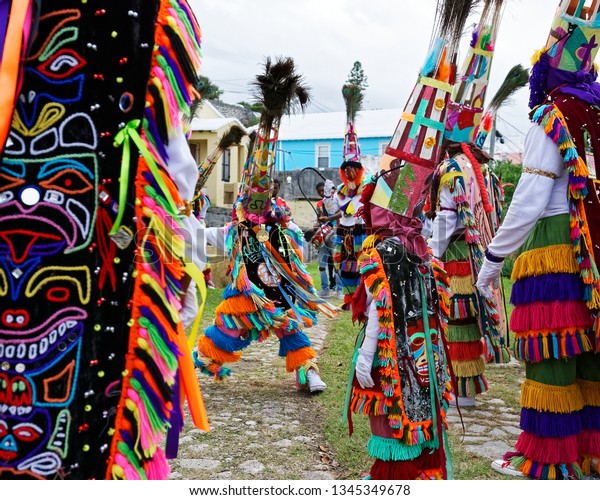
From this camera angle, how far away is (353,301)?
10.7ft

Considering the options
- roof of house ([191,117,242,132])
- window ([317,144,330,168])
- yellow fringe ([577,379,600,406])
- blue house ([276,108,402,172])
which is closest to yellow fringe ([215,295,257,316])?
yellow fringe ([577,379,600,406])

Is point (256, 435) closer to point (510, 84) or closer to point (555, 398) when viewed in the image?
point (555, 398)

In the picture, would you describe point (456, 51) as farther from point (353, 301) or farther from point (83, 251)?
point (83, 251)

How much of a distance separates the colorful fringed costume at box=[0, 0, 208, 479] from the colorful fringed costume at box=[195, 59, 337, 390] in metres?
3.45

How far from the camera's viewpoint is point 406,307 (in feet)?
10.2

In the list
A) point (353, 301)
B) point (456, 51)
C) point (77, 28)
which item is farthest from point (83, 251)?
point (456, 51)

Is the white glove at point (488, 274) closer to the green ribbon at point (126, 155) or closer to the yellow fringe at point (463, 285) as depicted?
the yellow fringe at point (463, 285)

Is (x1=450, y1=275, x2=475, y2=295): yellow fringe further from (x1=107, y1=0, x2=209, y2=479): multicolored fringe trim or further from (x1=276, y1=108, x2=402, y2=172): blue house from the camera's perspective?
(x1=276, y1=108, x2=402, y2=172): blue house

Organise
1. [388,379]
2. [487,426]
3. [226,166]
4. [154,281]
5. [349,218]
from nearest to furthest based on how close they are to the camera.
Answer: [154,281] → [388,379] → [487,426] → [349,218] → [226,166]

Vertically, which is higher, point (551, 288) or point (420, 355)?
point (551, 288)

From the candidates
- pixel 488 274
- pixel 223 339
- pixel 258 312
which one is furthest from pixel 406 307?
pixel 223 339

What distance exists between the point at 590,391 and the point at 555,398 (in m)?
0.31

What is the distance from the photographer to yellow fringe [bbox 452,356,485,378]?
485cm

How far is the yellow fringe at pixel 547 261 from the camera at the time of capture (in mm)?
3424
